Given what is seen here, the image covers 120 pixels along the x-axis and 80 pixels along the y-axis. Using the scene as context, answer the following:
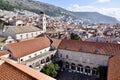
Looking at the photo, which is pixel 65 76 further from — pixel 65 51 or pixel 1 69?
pixel 1 69

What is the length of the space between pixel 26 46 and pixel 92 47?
18374 mm

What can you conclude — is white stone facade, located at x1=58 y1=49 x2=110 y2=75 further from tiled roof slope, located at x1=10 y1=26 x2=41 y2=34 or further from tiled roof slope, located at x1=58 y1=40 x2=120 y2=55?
tiled roof slope, located at x1=10 y1=26 x2=41 y2=34

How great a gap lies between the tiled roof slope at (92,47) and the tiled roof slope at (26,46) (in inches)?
224

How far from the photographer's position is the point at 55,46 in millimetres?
53719

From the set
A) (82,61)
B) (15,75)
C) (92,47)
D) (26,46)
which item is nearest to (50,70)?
(26,46)

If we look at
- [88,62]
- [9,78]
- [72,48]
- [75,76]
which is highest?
[9,78]

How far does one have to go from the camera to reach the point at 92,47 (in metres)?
47.1

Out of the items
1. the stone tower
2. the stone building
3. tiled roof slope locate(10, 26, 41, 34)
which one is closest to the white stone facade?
the stone building

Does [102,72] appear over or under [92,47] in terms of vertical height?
under

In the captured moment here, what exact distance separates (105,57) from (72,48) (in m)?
9.98

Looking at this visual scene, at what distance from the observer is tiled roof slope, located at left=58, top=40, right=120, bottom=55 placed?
44516 mm

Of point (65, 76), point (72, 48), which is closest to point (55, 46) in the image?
point (72, 48)

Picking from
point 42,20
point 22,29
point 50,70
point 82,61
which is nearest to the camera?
point 50,70

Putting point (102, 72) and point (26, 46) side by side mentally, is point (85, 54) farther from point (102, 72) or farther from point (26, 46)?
point (26, 46)
